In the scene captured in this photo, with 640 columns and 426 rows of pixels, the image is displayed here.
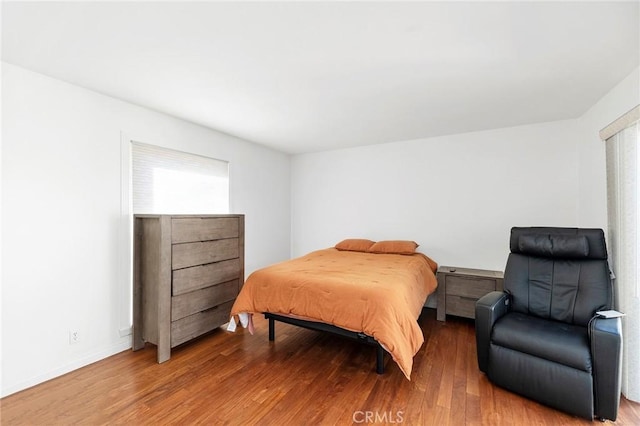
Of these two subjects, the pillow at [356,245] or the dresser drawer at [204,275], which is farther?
the pillow at [356,245]

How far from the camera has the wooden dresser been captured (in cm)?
246

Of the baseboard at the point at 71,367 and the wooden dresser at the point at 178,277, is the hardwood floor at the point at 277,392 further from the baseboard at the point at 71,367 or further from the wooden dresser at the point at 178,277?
the wooden dresser at the point at 178,277

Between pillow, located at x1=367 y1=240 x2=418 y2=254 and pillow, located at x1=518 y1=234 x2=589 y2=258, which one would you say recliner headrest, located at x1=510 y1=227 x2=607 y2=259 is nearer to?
pillow, located at x1=518 y1=234 x2=589 y2=258

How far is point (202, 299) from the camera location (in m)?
2.79

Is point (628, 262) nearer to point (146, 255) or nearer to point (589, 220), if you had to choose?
point (589, 220)

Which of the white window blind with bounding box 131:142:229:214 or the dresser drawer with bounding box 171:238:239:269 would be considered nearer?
the dresser drawer with bounding box 171:238:239:269

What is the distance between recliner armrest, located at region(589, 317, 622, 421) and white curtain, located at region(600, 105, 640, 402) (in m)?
0.41

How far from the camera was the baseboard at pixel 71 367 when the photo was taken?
1.99m

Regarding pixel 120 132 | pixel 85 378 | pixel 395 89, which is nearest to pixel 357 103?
pixel 395 89

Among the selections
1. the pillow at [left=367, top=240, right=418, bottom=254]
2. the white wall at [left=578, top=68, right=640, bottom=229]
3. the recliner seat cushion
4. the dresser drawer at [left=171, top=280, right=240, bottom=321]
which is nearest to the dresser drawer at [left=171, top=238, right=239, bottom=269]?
the dresser drawer at [left=171, top=280, right=240, bottom=321]

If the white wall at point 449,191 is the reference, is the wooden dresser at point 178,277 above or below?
A: below

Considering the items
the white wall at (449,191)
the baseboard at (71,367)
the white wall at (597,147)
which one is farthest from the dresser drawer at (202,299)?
the white wall at (597,147)

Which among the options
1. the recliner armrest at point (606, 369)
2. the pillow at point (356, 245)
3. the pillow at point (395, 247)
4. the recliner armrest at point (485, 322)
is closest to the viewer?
the recliner armrest at point (606, 369)

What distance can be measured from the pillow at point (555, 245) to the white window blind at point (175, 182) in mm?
3391
